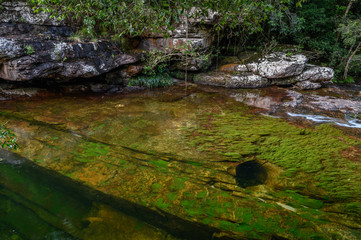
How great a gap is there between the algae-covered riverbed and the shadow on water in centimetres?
2


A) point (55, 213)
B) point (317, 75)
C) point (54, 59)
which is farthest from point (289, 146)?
point (54, 59)

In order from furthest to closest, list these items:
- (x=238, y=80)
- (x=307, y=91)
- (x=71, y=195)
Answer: (x=238, y=80) < (x=307, y=91) < (x=71, y=195)

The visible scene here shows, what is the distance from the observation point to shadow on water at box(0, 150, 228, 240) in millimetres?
2508

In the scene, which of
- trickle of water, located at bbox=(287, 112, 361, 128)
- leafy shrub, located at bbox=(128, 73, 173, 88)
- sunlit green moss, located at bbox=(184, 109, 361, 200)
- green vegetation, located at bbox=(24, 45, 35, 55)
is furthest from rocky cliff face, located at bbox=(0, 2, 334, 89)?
trickle of water, located at bbox=(287, 112, 361, 128)

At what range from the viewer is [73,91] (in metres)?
8.79

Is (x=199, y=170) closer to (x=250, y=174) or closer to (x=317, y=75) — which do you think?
(x=250, y=174)

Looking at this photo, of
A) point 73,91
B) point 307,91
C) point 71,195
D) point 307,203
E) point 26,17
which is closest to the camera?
point 307,203

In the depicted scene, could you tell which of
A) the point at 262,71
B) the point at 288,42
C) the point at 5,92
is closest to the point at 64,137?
the point at 5,92

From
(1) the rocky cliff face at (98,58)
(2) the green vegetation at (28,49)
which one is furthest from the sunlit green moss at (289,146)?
(2) the green vegetation at (28,49)

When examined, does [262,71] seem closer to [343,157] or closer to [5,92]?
[343,157]

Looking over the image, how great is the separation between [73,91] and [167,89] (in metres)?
4.08

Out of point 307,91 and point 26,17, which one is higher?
point 26,17

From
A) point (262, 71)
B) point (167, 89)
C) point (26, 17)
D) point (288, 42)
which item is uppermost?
point (26, 17)

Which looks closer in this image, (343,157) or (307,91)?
(343,157)
